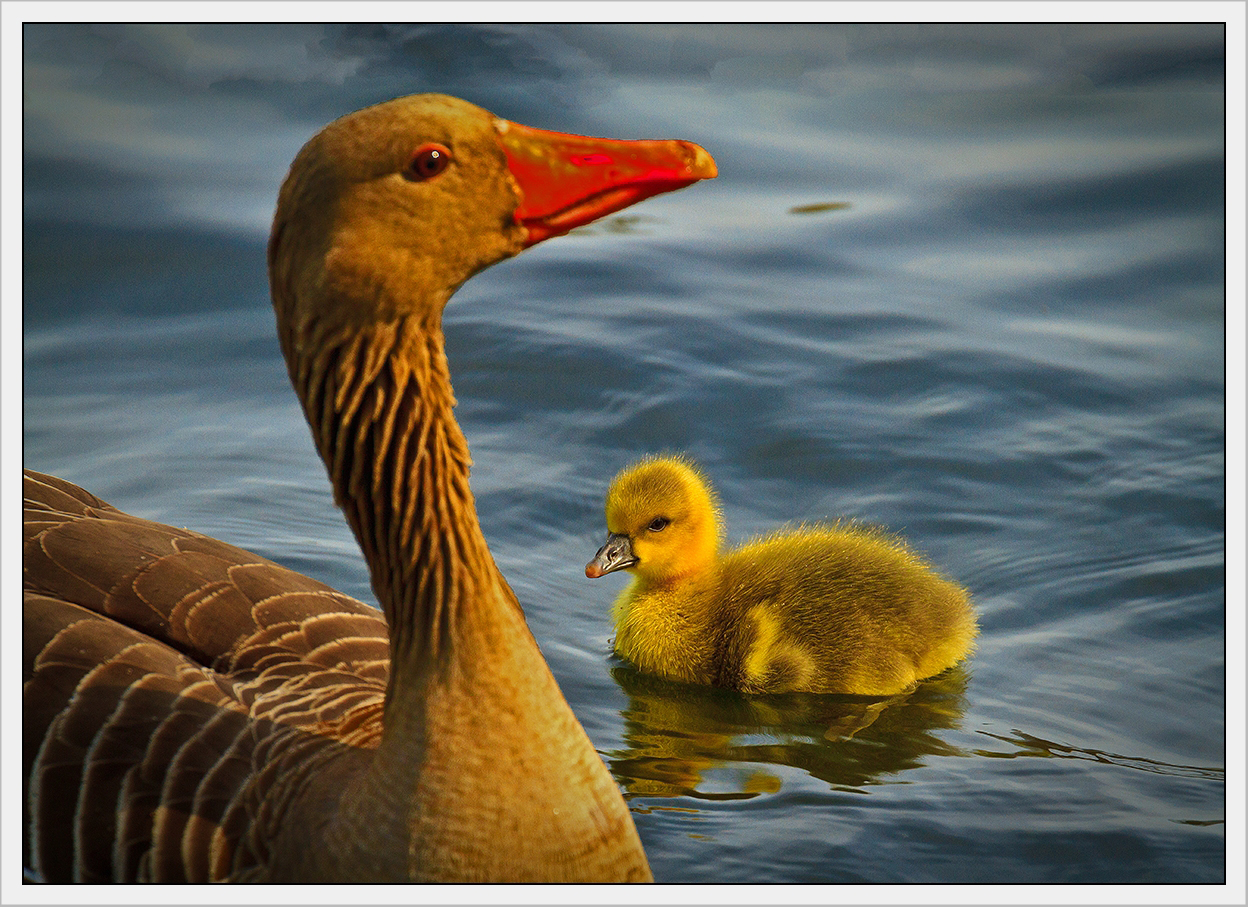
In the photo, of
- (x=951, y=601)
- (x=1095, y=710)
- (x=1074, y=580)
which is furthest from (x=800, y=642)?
(x=1074, y=580)

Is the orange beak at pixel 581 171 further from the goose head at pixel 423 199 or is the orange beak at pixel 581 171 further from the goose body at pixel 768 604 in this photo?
the goose body at pixel 768 604

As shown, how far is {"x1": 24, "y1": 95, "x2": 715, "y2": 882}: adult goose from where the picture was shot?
9.10 feet

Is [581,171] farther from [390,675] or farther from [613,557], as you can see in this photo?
[613,557]

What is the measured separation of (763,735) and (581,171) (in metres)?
2.56

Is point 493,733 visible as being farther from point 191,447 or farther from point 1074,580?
point 191,447

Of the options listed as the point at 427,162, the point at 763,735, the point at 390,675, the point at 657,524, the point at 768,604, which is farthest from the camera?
the point at 657,524

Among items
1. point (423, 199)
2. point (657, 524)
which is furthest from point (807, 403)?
point (423, 199)

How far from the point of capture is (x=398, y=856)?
2871mm

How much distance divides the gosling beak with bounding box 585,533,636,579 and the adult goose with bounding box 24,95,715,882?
1839mm

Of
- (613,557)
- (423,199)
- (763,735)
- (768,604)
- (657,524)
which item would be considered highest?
(423,199)

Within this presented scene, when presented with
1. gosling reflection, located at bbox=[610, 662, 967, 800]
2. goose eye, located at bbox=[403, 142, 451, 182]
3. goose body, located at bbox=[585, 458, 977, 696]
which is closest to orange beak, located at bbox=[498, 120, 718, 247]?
goose eye, located at bbox=[403, 142, 451, 182]

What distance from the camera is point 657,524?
5184 millimetres

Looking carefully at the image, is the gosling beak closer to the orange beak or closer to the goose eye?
the orange beak

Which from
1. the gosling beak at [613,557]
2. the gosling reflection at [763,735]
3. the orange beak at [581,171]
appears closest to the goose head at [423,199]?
the orange beak at [581,171]
